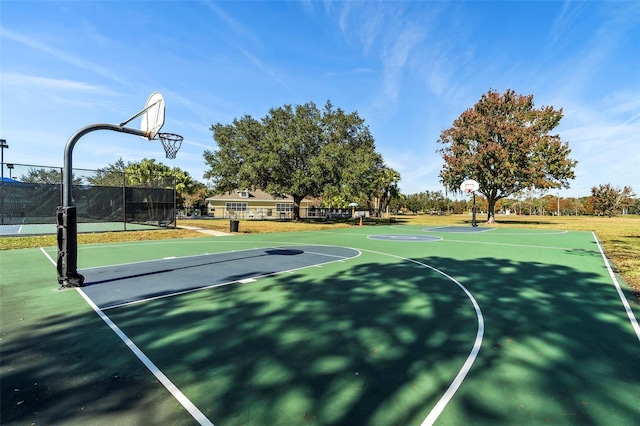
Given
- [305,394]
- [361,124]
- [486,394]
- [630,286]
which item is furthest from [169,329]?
[361,124]

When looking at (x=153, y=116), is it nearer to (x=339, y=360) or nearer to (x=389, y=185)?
(x=339, y=360)

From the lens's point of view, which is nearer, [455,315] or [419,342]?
[419,342]

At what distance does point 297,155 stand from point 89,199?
61.0 ft

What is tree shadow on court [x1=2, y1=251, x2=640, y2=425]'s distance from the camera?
8.87ft

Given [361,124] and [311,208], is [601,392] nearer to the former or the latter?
[361,124]

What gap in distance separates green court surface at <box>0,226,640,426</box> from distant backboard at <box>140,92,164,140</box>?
3652mm

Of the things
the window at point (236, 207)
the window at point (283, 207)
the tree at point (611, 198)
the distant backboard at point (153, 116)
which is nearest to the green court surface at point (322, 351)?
the distant backboard at point (153, 116)

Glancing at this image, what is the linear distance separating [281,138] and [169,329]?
27709 millimetres

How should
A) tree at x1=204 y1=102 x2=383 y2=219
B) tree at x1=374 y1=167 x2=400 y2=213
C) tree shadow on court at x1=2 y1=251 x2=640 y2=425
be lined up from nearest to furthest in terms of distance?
tree shadow on court at x1=2 y1=251 x2=640 y2=425 → tree at x1=204 y1=102 x2=383 y2=219 → tree at x1=374 y1=167 x2=400 y2=213

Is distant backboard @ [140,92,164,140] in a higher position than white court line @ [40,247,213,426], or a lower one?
higher

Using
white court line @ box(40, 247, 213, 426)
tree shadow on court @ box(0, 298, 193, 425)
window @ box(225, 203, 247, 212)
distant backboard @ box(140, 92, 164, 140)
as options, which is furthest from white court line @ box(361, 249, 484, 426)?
window @ box(225, 203, 247, 212)

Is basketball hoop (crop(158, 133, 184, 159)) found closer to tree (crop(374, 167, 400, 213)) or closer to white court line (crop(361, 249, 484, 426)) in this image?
white court line (crop(361, 249, 484, 426))

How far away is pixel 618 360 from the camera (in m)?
3.60

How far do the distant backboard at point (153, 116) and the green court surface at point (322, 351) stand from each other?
3.65m
